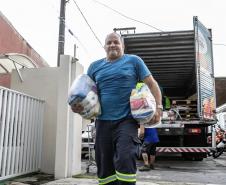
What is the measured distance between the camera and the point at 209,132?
38.0 ft

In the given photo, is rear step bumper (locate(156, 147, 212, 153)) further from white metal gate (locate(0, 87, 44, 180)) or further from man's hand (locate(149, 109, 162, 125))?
man's hand (locate(149, 109, 162, 125))

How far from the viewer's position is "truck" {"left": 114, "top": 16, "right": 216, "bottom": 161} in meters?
10.5

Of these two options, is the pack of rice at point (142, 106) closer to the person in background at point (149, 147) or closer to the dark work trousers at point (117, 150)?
the dark work trousers at point (117, 150)

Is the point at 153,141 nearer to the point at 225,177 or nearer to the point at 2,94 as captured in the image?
the point at 225,177

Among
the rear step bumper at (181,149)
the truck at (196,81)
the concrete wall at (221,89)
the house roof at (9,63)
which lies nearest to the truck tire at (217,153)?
the truck at (196,81)

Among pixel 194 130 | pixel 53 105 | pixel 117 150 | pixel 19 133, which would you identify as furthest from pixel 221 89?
pixel 117 150

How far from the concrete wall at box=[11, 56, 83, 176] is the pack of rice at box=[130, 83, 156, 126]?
369 cm

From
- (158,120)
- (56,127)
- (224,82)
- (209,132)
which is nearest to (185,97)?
(209,132)

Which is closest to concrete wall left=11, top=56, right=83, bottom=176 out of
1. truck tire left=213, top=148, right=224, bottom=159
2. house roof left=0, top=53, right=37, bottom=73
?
house roof left=0, top=53, right=37, bottom=73

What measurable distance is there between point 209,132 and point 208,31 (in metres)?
3.10

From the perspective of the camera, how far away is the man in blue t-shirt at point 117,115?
124 inches

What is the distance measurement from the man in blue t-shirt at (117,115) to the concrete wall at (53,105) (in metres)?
3.34

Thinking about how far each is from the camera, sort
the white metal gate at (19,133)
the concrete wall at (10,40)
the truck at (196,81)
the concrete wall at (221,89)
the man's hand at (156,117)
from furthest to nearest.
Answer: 1. the concrete wall at (221,89)
2. the concrete wall at (10,40)
3. the truck at (196,81)
4. the white metal gate at (19,133)
5. the man's hand at (156,117)

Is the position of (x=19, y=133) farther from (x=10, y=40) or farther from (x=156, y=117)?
(x=10, y=40)
